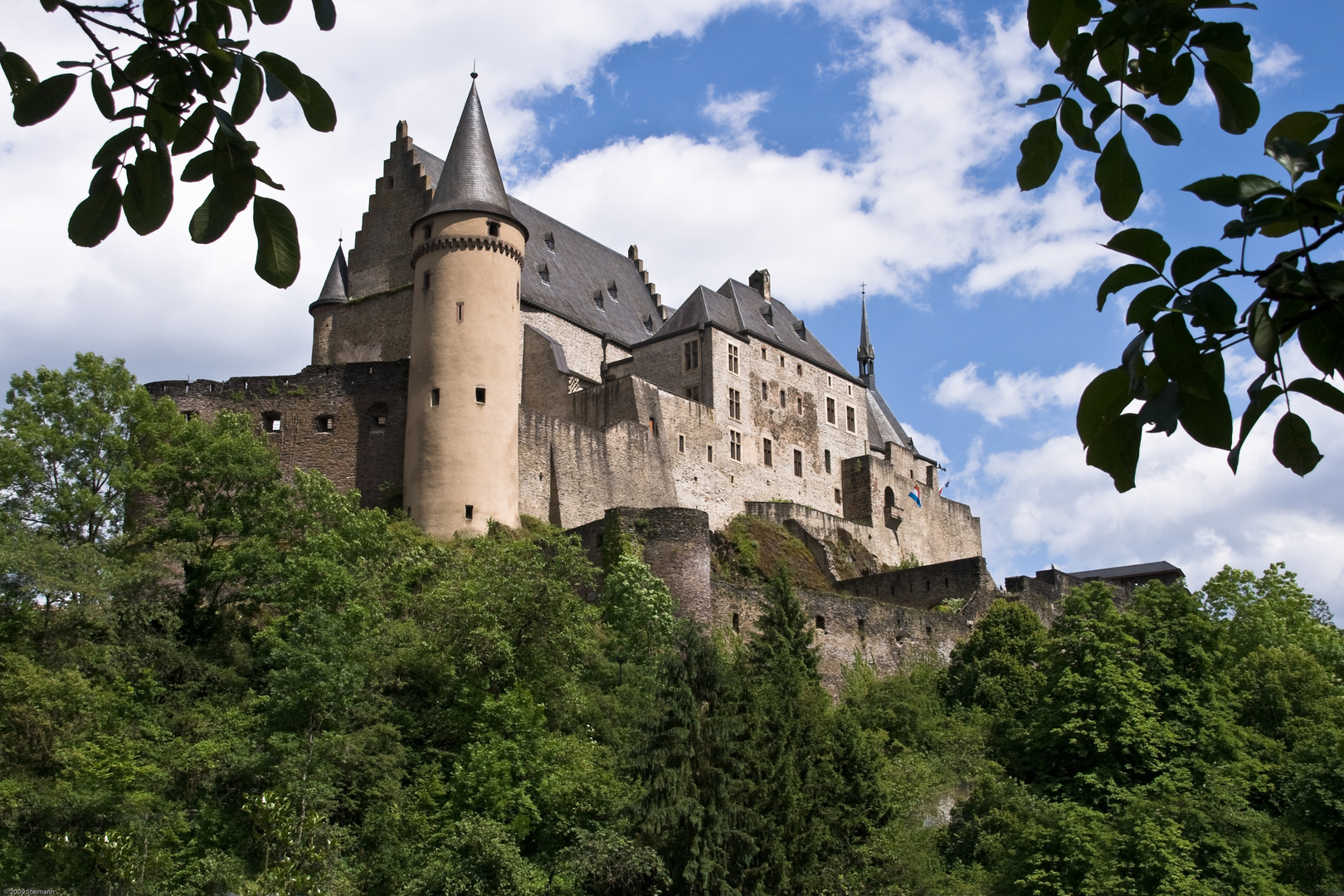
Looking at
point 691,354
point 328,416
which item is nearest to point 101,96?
point 328,416

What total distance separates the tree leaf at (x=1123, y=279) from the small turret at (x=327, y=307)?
42.8 metres

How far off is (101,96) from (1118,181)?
2874mm

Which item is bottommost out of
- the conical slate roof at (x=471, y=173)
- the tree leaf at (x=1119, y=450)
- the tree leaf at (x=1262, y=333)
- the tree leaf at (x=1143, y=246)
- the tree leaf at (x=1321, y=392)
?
the tree leaf at (x=1119, y=450)

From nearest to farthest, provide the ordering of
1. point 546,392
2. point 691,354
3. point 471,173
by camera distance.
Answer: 1. point 471,173
2. point 546,392
3. point 691,354

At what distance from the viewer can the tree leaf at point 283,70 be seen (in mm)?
3941

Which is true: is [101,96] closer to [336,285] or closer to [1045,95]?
[1045,95]

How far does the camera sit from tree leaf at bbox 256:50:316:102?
3941 mm

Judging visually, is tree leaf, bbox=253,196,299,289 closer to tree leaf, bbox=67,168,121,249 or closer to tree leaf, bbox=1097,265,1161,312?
tree leaf, bbox=67,168,121,249

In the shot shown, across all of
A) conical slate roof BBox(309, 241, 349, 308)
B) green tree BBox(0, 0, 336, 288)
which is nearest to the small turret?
conical slate roof BBox(309, 241, 349, 308)

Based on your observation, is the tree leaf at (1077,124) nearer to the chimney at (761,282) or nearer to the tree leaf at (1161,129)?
the tree leaf at (1161,129)

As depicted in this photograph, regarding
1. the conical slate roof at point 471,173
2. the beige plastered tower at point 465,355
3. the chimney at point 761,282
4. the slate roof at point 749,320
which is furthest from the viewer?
the chimney at point 761,282

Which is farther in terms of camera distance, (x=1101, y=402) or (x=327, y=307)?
(x=327, y=307)

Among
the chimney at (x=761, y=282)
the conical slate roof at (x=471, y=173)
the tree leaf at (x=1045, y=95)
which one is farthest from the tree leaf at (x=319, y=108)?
the chimney at (x=761, y=282)

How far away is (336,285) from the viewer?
148 feet
